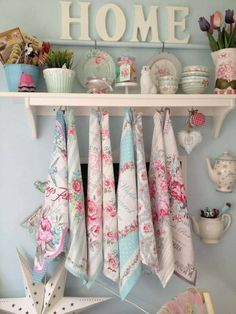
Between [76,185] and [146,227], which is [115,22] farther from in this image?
[146,227]

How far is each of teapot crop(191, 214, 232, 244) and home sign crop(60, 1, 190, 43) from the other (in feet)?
2.38

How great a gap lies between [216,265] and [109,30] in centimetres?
106

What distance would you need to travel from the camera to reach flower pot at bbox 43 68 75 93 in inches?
45.0

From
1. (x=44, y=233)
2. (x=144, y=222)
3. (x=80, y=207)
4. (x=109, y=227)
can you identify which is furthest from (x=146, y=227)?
(x=44, y=233)

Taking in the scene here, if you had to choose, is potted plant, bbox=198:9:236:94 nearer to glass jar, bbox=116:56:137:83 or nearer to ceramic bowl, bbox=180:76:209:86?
ceramic bowl, bbox=180:76:209:86

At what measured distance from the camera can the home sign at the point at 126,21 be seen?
1.30 meters

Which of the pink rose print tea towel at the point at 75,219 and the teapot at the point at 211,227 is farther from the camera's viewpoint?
the teapot at the point at 211,227

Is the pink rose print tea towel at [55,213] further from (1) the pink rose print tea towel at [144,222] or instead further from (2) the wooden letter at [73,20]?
(2) the wooden letter at [73,20]

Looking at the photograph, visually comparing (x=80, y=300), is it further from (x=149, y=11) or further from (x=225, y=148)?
(x=149, y=11)

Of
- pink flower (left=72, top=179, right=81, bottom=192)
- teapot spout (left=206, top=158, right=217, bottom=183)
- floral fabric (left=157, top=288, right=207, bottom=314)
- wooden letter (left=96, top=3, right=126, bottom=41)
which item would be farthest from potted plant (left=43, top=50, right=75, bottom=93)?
floral fabric (left=157, top=288, right=207, bottom=314)

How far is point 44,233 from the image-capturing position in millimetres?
1141

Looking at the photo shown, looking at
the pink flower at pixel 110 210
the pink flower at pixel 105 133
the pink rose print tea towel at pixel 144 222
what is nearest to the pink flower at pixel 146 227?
the pink rose print tea towel at pixel 144 222

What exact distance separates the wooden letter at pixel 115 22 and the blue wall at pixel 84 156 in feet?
0.11

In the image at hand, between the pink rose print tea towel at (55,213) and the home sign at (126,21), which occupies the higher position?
the home sign at (126,21)
